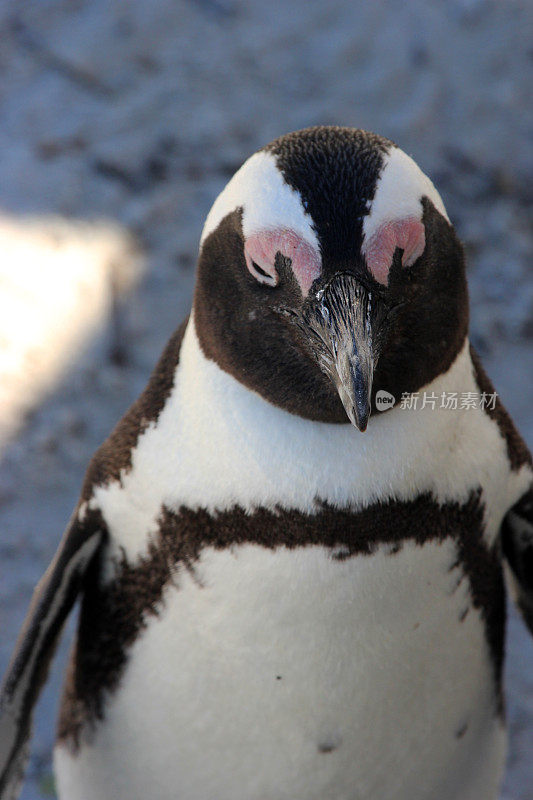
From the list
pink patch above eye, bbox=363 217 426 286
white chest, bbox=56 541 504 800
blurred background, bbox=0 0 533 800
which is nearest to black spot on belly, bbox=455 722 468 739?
white chest, bbox=56 541 504 800

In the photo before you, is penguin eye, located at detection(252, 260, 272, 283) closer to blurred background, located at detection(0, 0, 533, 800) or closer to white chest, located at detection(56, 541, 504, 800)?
white chest, located at detection(56, 541, 504, 800)

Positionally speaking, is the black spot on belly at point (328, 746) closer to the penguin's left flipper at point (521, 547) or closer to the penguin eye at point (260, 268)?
the penguin's left flipper at point (521, 547)

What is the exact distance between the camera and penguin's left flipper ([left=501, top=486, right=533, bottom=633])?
40.8 inches

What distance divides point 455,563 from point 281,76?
1.51m

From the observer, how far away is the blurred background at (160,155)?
187cm

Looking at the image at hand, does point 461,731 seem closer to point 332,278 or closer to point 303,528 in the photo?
point 303,528

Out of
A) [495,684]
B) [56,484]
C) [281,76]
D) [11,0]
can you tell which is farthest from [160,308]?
[495,684]

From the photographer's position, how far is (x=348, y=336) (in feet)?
2.43

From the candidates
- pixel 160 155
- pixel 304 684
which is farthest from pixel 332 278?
pixel 160 155

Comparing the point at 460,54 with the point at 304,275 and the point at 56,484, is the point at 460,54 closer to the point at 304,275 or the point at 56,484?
the point at 56,484

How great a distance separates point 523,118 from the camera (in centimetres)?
211

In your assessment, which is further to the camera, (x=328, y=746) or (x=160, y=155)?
(x=160, y=155)

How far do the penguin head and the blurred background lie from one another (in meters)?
1.05

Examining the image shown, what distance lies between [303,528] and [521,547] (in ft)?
1.14
